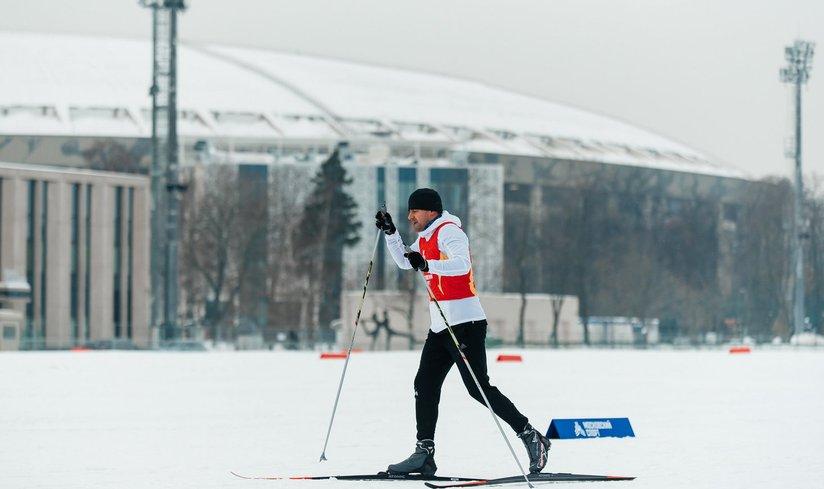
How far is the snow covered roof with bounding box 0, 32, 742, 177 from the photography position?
106 m

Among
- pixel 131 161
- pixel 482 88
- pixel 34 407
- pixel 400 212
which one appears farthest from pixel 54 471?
pixel 482 88

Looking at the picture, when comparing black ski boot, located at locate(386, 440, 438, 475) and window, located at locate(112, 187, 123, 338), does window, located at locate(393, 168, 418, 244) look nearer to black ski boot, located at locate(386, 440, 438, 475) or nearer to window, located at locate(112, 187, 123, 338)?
window, located at locate(112, 187, 123, 338)

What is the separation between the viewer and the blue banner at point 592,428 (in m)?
12.0

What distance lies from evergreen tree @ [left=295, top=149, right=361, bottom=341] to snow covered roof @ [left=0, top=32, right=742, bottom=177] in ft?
67.0

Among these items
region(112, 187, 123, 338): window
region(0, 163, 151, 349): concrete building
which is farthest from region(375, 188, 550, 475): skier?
region(112, 187, 123, 338): window

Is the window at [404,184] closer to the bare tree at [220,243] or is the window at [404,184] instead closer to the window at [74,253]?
the bare tree at [220,243]

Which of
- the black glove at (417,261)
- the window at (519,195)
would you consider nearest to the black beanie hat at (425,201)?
the black glove at (417,261)

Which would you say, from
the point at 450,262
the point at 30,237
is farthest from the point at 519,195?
the point at 450,262

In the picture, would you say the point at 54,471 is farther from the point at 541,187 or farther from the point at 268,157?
the point at 541,187

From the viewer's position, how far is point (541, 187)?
353 ft

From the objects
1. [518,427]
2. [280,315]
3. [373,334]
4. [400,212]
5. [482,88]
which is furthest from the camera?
[482,88]

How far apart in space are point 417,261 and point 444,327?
572 mm

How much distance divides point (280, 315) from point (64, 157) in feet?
90.7

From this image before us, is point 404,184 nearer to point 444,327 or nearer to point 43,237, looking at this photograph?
point 43,237
